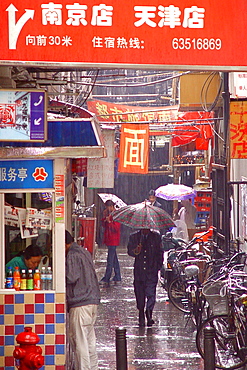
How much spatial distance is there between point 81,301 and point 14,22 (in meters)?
4.44

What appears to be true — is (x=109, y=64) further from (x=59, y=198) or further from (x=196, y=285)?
(x=196, y=285)

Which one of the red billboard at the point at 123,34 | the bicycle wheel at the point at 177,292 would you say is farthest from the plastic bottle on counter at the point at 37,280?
the bicycle wheel at the point at 177,292

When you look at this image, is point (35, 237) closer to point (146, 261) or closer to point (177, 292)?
point (146, 261)

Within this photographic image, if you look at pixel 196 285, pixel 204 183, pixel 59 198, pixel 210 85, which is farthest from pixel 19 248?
pixel 204 183

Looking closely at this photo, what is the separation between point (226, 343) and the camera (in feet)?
34.0

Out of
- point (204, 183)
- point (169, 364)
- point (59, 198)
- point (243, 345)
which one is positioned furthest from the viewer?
point (204, 183)

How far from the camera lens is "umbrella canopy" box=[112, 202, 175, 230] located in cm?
1373

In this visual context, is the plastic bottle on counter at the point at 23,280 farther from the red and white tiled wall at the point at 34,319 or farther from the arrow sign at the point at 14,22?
the arrow sign at the point at 14,22

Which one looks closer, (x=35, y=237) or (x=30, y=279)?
(x=30, y=279)

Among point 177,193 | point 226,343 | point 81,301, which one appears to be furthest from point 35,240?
point 177,193

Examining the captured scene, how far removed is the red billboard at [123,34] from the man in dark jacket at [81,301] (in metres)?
3.99

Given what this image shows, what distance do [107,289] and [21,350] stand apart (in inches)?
383

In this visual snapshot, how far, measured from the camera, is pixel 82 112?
11977 millimetres

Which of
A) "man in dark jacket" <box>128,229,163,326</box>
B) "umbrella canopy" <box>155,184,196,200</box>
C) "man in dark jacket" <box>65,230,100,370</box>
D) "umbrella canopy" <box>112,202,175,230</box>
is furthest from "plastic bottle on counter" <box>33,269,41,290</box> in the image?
"umbrella canopy" <box>155,184,196,200</box>
